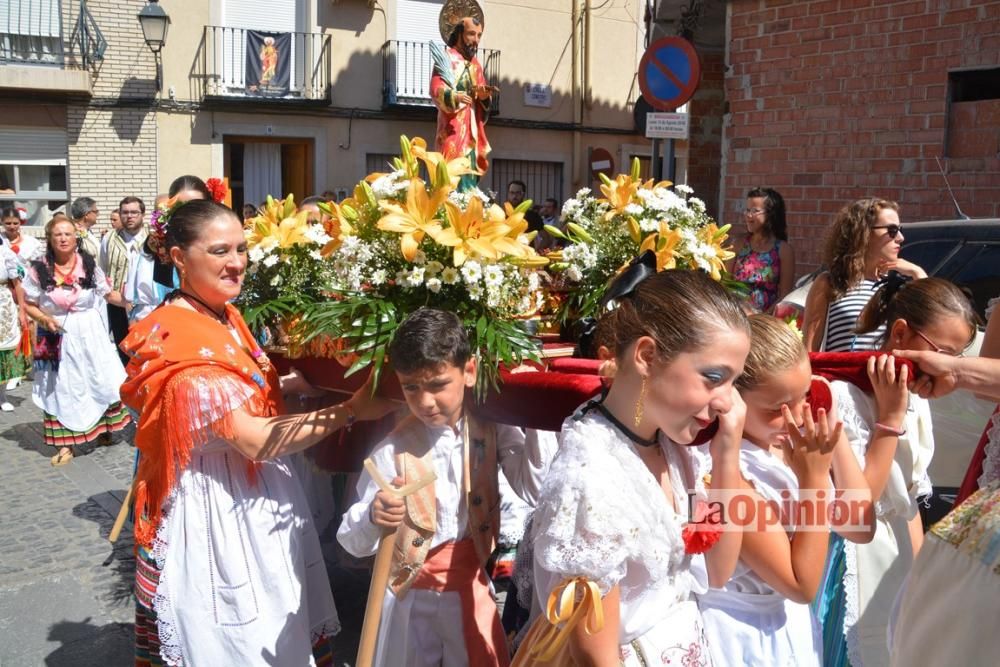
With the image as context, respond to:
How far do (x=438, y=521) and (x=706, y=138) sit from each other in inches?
302

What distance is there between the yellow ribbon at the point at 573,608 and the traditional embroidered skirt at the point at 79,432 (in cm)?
683

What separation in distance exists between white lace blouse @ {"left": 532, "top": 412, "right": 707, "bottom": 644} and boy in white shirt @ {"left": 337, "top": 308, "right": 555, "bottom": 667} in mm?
612

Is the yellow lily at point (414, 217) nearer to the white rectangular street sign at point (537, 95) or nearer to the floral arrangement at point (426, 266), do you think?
the floral arrangement at point (426, 266)

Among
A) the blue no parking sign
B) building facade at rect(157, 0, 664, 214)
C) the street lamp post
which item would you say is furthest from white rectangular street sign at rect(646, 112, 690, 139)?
the street lamp post

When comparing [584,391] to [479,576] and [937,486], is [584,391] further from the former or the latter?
[937,486]

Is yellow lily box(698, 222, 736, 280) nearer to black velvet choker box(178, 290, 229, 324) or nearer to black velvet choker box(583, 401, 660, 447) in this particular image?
black velvet choker box(583, 401, 660, 447)

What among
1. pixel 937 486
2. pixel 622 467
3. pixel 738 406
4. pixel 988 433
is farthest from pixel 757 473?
pixel 937 486

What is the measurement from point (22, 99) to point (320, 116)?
17.2ft

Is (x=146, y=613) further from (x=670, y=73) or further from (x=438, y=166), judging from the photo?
(x=670, y=73)

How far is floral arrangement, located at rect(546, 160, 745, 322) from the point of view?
10.3 ft

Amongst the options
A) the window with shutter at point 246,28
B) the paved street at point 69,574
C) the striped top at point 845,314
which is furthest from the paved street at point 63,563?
the window with shutter at point 246,28

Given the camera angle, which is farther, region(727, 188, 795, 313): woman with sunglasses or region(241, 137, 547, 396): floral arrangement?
region(727, 188, 795, 313): woman with sunglasses

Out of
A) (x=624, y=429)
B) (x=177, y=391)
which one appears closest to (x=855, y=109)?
(x=624, y=429)

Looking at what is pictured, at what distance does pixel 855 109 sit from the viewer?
727 centimetres
